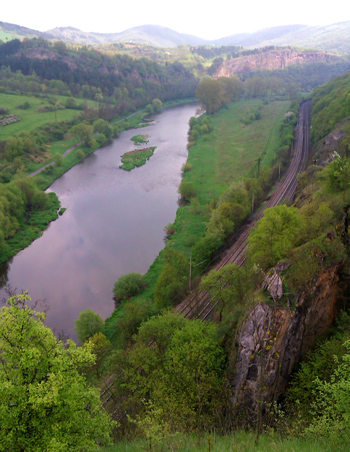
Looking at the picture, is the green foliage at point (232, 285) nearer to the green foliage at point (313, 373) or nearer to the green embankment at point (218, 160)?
the green foliage at point (313, 373)

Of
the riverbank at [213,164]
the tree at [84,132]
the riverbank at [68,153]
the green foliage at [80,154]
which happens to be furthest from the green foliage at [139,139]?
the green foliage at [80,154]

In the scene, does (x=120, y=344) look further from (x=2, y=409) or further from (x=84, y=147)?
(x=84, y=147)

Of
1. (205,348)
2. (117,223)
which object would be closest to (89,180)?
(117,223)

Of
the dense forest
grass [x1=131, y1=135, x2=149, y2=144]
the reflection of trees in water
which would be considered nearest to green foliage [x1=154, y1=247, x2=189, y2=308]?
the dense forest

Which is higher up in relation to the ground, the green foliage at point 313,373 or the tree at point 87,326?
the green foliage at point 313,373

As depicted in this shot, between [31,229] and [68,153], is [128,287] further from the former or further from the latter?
[68,153]

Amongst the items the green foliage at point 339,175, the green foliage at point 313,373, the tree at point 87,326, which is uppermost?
the green foliage at point 339,175

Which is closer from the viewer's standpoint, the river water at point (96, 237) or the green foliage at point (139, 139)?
the river water at point (96, 237)
